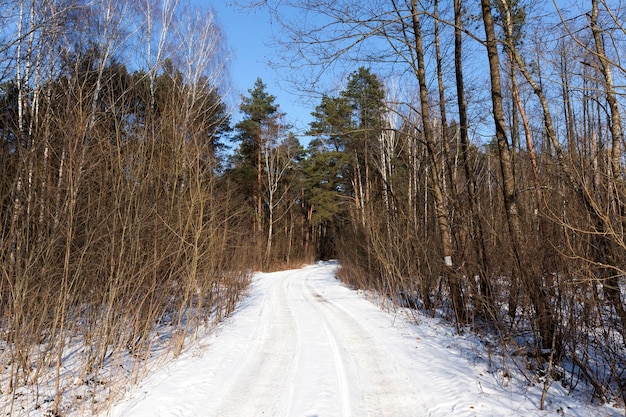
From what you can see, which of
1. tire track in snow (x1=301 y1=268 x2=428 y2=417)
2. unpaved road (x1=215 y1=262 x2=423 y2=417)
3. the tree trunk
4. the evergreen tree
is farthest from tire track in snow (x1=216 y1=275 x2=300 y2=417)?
the evergreen tree

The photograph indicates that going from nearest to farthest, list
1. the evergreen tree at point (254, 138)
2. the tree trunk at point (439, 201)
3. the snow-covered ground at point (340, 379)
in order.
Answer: the snow-covered ground at point (340, 379), the tree trunk at point (439, 201), the evergreen tree at point (254, 138)

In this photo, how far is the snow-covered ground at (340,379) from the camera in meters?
3.80

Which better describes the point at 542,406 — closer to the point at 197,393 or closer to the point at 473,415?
the point at 473,415

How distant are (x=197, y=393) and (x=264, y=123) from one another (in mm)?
25925

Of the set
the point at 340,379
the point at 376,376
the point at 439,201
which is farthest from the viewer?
the point at 439,201

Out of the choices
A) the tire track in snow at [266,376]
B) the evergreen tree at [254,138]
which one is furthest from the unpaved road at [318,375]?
the evergreen tree at [254,138]

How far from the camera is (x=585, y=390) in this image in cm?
422

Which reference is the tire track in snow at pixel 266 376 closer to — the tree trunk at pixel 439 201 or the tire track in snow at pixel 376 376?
the tire track in snow at pixel 376 376

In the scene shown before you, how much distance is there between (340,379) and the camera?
4.58 metres

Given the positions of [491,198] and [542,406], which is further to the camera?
[491,198]

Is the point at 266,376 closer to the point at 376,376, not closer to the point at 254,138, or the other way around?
the point at 376,376

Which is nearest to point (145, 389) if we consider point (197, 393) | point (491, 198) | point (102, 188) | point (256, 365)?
point (197, 393)

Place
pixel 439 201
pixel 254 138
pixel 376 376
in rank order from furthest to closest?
pixel 254 138 < pixel 439 201 < pixel 376 376

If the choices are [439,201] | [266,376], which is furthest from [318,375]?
[439,201]
